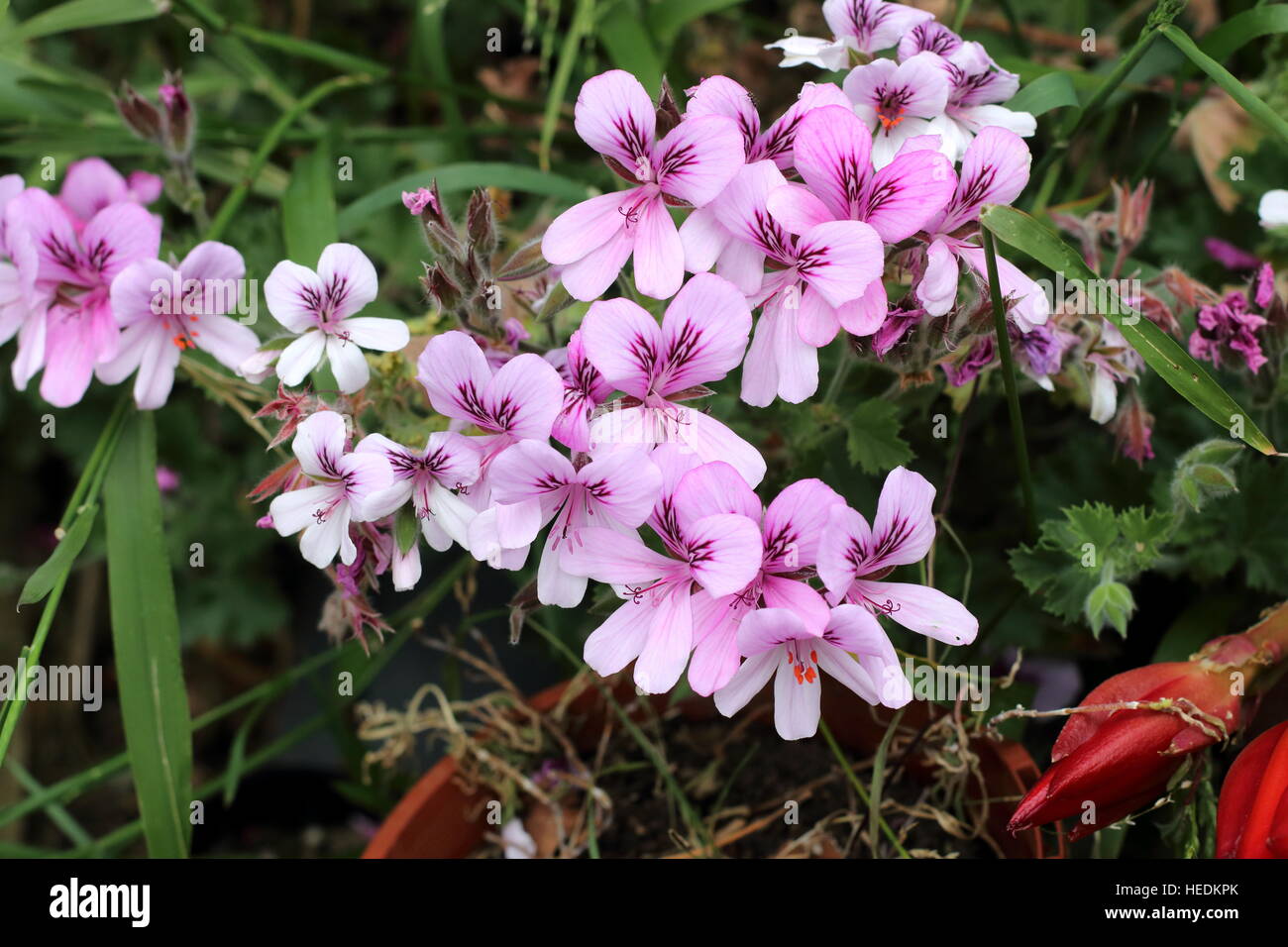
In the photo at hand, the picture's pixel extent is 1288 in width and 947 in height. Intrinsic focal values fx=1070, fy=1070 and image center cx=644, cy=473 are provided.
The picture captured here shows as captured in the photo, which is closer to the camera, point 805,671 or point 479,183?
point 805,671

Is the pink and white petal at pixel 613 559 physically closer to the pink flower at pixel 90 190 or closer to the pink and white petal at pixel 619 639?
the pink and white petal at pixel 619 639

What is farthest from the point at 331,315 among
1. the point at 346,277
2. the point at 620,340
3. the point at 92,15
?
the point at 92,15

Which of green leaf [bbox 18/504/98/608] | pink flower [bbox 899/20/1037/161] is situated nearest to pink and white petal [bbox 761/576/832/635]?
pink flower [bbox 899/20/1037/161]

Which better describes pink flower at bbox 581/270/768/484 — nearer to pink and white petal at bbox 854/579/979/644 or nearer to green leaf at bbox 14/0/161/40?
pink and white petal at bbox 854/579/979/644

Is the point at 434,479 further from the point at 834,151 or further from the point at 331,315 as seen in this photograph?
the point at 834,151

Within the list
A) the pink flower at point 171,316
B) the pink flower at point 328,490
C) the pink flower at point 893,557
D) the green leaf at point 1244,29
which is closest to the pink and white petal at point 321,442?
the pink flower at point 328,490
